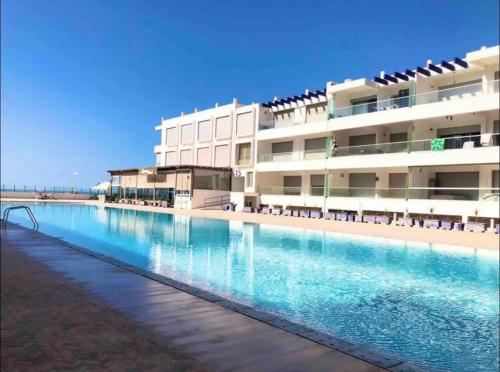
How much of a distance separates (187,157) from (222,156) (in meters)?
6.79

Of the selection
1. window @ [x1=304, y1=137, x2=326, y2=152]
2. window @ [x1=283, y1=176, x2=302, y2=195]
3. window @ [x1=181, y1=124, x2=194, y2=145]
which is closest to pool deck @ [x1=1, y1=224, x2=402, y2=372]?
window @ [x1=283, y1=176, x2=302, y2=195]

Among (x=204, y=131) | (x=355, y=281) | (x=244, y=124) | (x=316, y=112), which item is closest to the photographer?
(x=355, y=281)

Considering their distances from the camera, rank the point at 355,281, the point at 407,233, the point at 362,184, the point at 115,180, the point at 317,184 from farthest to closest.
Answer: the point at 115,180 → the point at 317,184 → the point at 362,184 → the point at 407,233 → the point at 355,281

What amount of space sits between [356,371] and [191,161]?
134ft

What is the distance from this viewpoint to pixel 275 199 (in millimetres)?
30906

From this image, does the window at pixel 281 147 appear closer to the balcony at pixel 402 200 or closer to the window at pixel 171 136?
the balcony at pixel 402 200

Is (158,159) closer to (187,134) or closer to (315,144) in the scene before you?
(187,134)

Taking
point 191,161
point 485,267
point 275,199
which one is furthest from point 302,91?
point 485,267

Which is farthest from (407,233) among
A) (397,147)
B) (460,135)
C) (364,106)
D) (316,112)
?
(316,112)

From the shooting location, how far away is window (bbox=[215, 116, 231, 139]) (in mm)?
38125

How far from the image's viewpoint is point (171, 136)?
4688 centimetres

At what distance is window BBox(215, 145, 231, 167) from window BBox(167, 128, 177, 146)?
8.53 metres

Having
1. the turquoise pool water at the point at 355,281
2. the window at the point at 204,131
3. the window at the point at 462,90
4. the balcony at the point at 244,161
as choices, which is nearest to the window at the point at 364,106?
the window at the point at 462,90

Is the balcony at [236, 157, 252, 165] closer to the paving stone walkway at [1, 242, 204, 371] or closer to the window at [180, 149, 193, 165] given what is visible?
the window at [180, 149, 193, 165]
